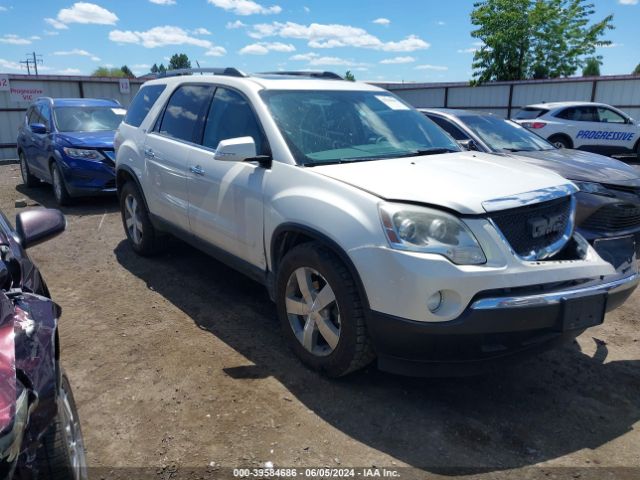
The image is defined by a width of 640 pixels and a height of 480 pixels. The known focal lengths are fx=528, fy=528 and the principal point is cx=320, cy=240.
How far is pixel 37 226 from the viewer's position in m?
2.54

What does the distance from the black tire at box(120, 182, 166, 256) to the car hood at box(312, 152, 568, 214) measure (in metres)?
2.84

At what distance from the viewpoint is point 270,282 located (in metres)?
3.69

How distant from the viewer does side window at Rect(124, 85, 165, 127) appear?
17.8 feet

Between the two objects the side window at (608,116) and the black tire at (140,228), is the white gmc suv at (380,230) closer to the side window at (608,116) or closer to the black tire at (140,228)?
the black tire at (140,228)

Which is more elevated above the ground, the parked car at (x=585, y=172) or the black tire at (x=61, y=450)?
the parked car at (x=585, y=172)

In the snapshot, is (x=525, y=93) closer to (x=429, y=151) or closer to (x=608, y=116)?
(x=608, y=116)

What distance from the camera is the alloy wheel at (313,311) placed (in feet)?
10.3

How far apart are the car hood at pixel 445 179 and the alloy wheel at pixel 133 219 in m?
3.05

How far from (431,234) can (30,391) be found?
1894 mm

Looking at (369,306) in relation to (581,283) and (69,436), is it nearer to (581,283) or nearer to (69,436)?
(581,283)

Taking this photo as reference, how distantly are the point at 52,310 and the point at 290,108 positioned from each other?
2320mm

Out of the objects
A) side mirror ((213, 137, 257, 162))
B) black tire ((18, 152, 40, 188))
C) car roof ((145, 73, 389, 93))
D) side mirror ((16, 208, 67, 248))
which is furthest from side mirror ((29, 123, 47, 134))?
side mirror ((16, 208, 67, 248))

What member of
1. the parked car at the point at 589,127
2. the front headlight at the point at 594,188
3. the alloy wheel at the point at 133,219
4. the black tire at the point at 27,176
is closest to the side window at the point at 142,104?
the alloy wheel at the point at 133,219

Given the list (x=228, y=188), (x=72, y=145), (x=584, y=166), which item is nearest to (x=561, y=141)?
(x=584, y=166)
